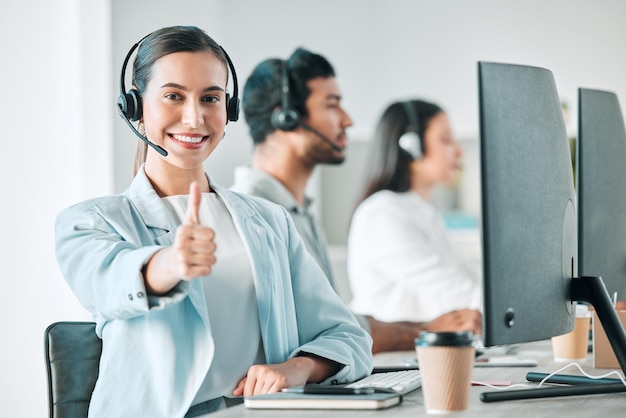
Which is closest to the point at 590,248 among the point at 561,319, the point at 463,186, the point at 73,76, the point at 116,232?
the point at 561,319

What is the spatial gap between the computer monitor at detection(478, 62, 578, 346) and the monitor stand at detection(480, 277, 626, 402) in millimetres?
24

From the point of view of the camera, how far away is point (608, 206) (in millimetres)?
1613

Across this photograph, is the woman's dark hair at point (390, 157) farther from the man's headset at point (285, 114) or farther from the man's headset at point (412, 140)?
the man's headset at point (285, 114)

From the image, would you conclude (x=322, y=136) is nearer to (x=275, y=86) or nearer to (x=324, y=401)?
(x=275, y=86)

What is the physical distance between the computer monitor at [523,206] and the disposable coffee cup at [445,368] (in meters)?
0.07

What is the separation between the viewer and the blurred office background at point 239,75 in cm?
271

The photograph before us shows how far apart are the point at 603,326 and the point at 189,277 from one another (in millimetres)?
617

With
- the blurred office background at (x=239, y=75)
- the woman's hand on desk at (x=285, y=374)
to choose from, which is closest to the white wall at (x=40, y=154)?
the blurred office background at (x=239, y=75)

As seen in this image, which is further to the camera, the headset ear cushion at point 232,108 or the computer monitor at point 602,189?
the headset ear cushion at point 232,108

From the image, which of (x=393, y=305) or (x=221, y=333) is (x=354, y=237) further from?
(x=221, y=333)

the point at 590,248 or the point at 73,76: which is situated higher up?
the point at 73,76

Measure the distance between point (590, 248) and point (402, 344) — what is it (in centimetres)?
81

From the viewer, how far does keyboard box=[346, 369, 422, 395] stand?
4.17 ft

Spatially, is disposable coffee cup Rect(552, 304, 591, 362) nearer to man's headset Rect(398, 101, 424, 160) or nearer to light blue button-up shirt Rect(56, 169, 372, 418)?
light blue button-up shirt Rect(56, 169, 372, 418)
